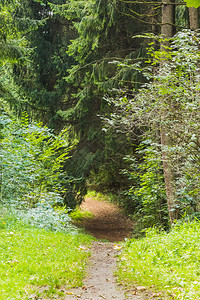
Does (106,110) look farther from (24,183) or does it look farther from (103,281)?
(103,281)

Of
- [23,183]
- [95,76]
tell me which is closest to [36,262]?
[23,183]

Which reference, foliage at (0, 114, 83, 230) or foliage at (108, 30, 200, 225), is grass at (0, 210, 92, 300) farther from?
foliage at (108, 30, 200, 225)

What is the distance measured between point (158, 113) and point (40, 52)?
9623 millimetres

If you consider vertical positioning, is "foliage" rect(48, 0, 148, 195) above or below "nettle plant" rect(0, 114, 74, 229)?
above

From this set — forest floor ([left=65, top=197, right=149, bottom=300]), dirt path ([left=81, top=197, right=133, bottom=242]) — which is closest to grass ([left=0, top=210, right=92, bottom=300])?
forest floor ([left=65, top=197, right=149, bottom=300])

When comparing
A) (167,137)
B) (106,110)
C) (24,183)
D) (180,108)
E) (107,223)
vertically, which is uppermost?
(106,110)

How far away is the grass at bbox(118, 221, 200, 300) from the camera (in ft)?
13.9

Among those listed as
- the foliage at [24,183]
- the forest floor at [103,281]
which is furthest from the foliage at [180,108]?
the foliage at [24,183]

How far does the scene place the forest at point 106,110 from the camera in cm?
664

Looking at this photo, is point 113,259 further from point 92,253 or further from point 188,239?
point 188,239

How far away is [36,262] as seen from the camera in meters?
5.38

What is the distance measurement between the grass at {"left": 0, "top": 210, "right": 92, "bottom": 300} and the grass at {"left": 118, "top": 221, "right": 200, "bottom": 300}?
888 millimetres

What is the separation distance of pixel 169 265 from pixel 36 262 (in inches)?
84.2

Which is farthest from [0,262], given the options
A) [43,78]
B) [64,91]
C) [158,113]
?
[43,78]
